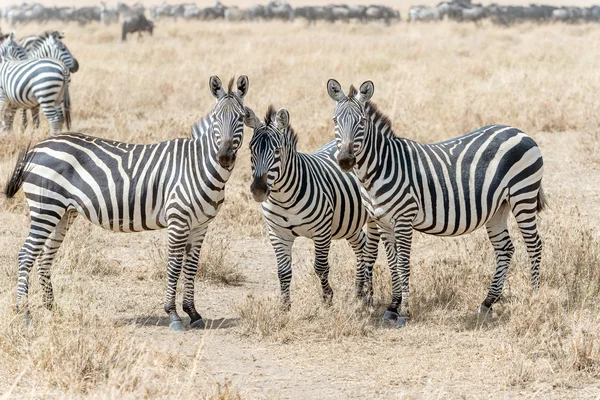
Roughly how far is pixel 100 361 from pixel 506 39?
23623 millimetres

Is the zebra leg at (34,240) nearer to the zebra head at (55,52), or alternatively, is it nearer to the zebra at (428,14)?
the zebra head at (55,52)

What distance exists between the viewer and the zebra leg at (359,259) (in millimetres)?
6922

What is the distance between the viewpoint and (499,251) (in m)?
6.72

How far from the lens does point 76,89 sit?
585 inches

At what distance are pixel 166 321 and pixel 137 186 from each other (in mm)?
1076

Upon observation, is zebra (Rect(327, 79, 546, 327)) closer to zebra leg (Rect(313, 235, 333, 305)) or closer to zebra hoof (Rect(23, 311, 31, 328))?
zebra leg (Rect(313, 235, 333, 305))

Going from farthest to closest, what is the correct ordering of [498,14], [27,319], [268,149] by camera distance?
1. [498,14]
2. [268,149]
3. [27,319]

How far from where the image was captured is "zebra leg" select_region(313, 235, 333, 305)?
636 centimetres

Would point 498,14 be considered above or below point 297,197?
above

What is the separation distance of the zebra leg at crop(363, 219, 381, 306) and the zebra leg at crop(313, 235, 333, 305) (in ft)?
1.29

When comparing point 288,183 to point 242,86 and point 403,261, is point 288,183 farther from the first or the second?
point 403,261

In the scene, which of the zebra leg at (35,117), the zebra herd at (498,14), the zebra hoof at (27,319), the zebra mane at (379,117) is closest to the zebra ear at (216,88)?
the zebra mane at (379,117)

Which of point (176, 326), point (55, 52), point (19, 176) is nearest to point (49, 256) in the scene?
point (19, 176)

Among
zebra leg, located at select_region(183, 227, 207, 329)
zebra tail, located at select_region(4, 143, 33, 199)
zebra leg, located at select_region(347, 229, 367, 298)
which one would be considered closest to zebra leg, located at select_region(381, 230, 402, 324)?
zebra leg, located at select_region(347, 229, 367, 298)
